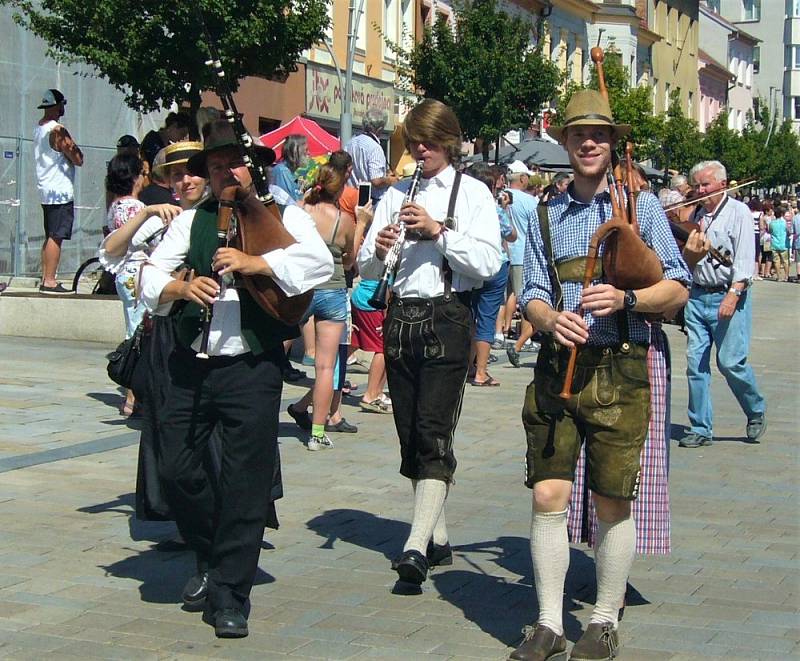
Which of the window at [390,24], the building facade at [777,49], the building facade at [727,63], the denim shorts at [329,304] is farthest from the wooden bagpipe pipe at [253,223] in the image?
the building facade at [777,49]

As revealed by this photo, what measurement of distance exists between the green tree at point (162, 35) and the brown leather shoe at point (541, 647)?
41.1 ft

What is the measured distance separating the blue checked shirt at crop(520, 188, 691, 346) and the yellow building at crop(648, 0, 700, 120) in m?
64.6

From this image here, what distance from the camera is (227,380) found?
5.35 meters

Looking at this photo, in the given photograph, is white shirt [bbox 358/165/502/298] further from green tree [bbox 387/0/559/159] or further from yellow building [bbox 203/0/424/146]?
green tree [bbox 387/0/559/159]

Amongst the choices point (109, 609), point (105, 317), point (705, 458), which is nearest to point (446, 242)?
point (109, 609)

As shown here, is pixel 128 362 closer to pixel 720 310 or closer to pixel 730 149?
pixel 720 310

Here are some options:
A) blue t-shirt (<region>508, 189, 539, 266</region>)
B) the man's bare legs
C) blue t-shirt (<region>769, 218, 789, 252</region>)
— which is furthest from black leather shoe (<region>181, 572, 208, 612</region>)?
blue t-shirt (<region>769, 218, 789, 252</region>)

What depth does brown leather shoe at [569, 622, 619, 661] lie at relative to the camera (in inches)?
198

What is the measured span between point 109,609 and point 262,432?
962mm

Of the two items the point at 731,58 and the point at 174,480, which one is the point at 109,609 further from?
the point at 731,58

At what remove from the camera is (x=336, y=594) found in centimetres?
593


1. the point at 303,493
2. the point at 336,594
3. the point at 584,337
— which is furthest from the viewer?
the point at 303,493

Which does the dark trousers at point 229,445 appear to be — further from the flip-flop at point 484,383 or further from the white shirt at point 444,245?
the flip-flop at point 484,383

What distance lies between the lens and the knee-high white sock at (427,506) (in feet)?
20.1
